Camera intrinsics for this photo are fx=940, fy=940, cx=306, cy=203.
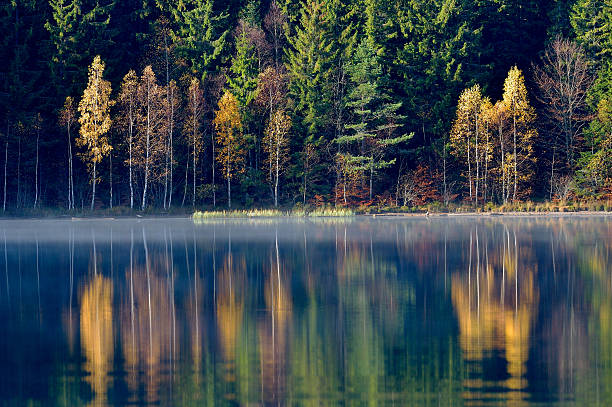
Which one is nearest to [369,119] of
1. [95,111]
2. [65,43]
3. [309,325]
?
[95,111]

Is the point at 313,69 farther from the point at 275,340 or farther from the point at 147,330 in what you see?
the point at 275,340

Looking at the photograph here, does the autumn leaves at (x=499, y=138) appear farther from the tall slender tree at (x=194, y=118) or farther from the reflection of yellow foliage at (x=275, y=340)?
the reflection of yellow foliage at (x=275, y=340)

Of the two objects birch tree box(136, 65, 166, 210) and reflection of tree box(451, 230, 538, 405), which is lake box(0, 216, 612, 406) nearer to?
reflection of tree box(451, 230, 538, 405)

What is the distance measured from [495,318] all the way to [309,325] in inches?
141

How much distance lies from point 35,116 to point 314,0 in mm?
21905

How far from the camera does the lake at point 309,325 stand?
12359mm

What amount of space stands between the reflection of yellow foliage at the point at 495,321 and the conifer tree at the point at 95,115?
140ft

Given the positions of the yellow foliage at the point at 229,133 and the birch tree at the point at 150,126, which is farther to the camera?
the yellow foliage at the point at 229,133

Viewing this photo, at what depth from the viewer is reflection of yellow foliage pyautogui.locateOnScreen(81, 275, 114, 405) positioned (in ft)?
42.8

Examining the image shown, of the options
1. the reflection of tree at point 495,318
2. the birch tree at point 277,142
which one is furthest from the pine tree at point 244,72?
the reflection of tree at point 495,318

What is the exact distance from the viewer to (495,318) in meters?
17.8

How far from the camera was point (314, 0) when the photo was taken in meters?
69.8

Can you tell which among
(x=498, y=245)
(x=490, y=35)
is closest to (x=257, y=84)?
(x=490, y=35)

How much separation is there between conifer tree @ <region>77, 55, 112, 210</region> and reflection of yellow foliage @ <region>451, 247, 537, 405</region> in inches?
1678
